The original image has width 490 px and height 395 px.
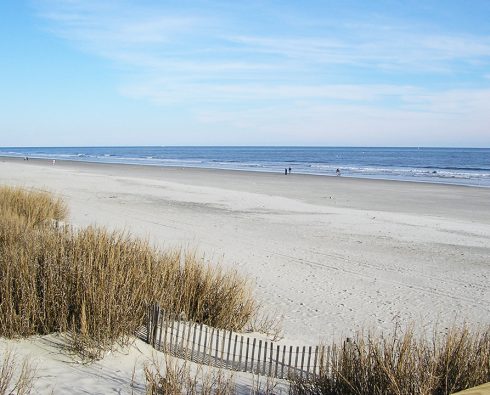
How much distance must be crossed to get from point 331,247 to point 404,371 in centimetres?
958

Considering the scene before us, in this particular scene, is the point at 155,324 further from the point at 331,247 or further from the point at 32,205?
the point at 331,247

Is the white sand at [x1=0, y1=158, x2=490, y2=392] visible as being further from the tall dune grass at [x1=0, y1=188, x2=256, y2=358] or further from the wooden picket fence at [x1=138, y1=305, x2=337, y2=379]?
the wooden picket fence at [x1=138, y1=305, x2=337, y2=379]

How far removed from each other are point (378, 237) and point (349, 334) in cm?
832

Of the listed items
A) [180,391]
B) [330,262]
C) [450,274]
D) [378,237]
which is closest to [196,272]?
[180,391]

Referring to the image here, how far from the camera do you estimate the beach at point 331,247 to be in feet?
26.6

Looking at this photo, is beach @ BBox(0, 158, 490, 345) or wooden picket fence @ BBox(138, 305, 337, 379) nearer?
wooden picket fence @ BBox(138, 305, 337, 379)

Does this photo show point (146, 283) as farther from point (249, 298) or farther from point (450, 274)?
point (450, 274)

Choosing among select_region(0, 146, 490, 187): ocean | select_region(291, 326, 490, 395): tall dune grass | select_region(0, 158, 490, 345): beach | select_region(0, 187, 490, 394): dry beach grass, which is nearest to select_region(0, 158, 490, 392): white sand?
select_region(0, 158, 490, 345): beach

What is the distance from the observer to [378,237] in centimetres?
1495

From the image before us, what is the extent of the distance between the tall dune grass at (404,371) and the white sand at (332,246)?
2033 millimetres

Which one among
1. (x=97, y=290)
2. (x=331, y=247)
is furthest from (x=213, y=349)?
(x=331, y=247)

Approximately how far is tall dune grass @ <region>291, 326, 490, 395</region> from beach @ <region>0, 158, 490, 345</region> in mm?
539

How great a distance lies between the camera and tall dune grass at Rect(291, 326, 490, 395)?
3.68 metres

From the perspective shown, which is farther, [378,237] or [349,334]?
[378,237]
